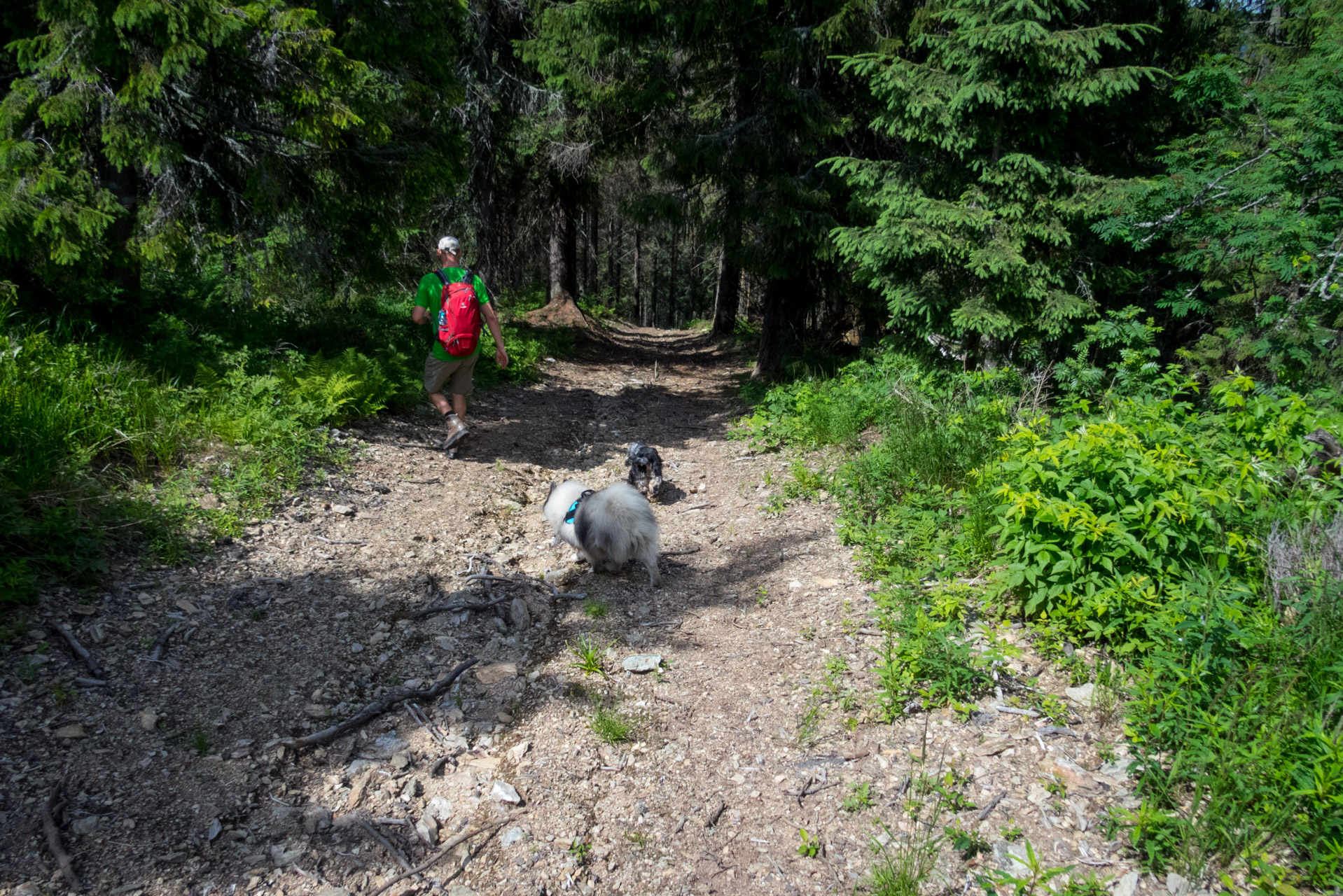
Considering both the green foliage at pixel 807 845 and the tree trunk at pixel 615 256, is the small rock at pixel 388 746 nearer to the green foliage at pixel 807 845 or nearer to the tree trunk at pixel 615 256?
the green foliage at pixel 807 845

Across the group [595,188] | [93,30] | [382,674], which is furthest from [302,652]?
[595,188]

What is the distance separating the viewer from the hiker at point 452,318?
23.6 feet

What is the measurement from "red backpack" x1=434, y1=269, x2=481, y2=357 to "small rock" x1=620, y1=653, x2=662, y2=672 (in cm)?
430

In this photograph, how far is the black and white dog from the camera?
6.96m

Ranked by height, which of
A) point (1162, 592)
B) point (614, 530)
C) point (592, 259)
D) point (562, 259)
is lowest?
point (614, 530)

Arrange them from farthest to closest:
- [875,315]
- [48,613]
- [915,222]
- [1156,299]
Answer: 1. [875,315]
2. [1156,299]
3. [915,222]
4. [48,613]

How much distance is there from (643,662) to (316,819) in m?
1.89

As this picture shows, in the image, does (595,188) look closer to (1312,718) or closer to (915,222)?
(915,222)

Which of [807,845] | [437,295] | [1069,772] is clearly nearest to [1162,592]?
[1069,772]

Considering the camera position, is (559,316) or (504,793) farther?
(559,316)

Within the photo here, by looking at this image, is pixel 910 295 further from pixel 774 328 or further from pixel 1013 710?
pixel 1013 710

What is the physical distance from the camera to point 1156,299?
28.3 ft

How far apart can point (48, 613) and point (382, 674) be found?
71.6 inches

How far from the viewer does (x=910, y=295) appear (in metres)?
7.91
